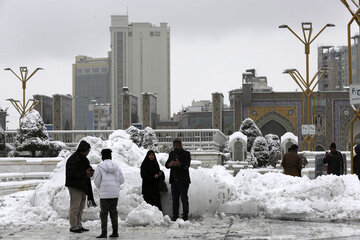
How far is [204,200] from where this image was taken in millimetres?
14023

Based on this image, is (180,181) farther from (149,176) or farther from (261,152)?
(261,152)

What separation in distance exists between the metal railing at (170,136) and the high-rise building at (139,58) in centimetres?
13973

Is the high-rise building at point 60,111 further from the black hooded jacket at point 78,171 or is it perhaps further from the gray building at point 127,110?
the black hooded jacket at point 78,171

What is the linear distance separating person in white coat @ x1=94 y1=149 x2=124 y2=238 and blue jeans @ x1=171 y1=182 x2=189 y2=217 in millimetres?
2142

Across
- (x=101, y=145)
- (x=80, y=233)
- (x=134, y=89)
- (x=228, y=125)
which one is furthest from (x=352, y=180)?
(x=134, y=89)

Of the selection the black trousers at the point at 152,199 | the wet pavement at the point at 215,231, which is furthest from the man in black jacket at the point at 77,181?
the black trousers at the point at 152,199

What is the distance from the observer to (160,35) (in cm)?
19525

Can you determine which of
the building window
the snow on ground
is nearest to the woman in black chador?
the snow on ground

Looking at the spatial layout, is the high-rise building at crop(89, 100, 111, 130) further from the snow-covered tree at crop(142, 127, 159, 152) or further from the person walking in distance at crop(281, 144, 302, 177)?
the person walking in distance at crop(281, 144, 302, 177)

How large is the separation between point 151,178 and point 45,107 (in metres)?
63.4

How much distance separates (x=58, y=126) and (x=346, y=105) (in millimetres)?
29897

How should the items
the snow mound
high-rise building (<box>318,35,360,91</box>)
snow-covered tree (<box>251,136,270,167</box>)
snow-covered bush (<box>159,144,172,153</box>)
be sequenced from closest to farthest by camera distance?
the snow mound
snow-covered tree (<box>251,136,270,167</box>)
snow-covered bush (<box>159,144,172,153</box>)
high-rise building (<box>318,35,360,91</box>)

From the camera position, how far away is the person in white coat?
35.6 ft

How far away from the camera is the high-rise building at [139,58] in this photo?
182375mm
